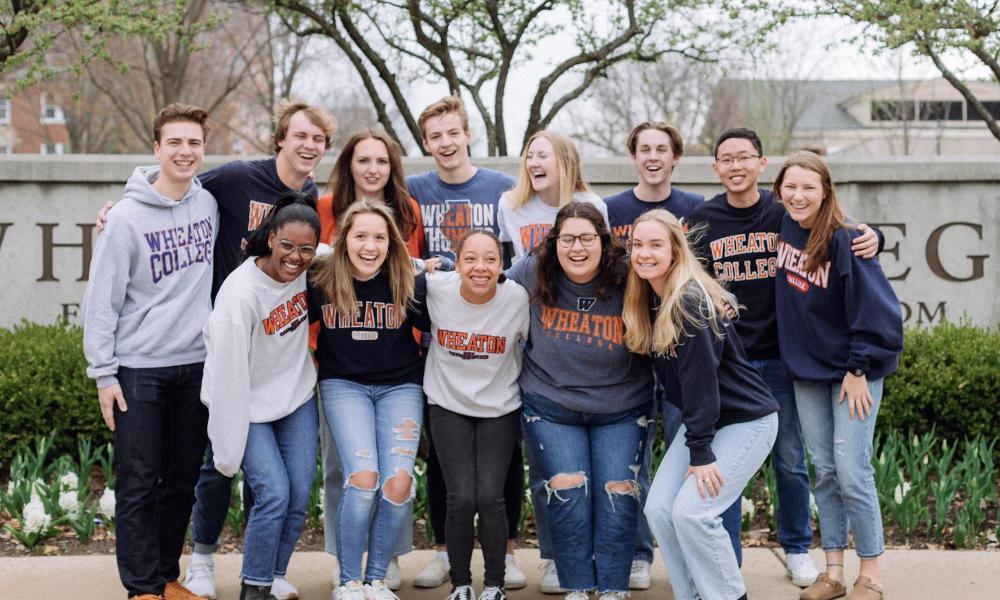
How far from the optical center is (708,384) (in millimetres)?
3715

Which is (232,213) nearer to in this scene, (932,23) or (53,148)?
(932,23)

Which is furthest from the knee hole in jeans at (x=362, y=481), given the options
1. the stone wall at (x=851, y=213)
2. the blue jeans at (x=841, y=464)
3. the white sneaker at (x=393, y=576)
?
the stone wall at (x=851, y=213)

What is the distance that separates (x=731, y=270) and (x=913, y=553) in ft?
5.43

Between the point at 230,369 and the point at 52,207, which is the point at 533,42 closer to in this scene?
the point at 52,207

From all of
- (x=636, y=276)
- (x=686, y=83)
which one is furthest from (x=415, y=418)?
(x=686, y=83)

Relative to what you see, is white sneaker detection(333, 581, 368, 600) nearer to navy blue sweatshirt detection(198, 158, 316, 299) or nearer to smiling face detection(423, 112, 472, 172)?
navy blue sweatshirt detection(198, 158, 316, 299)

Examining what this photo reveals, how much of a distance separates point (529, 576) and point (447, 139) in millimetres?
1974

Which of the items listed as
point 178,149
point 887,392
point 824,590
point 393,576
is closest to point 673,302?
point 824,590

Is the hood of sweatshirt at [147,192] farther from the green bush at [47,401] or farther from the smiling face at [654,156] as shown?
the green bush at [47,401]

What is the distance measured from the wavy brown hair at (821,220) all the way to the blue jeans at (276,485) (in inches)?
81.8

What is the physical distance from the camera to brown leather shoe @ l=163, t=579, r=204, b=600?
4.03 meters

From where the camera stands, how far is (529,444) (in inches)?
163

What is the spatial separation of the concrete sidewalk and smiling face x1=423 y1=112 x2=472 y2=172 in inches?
72.5

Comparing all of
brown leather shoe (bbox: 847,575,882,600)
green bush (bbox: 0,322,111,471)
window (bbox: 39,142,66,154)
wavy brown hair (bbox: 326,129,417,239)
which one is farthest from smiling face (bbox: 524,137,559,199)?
window (bbox: 39,142,66,154)
